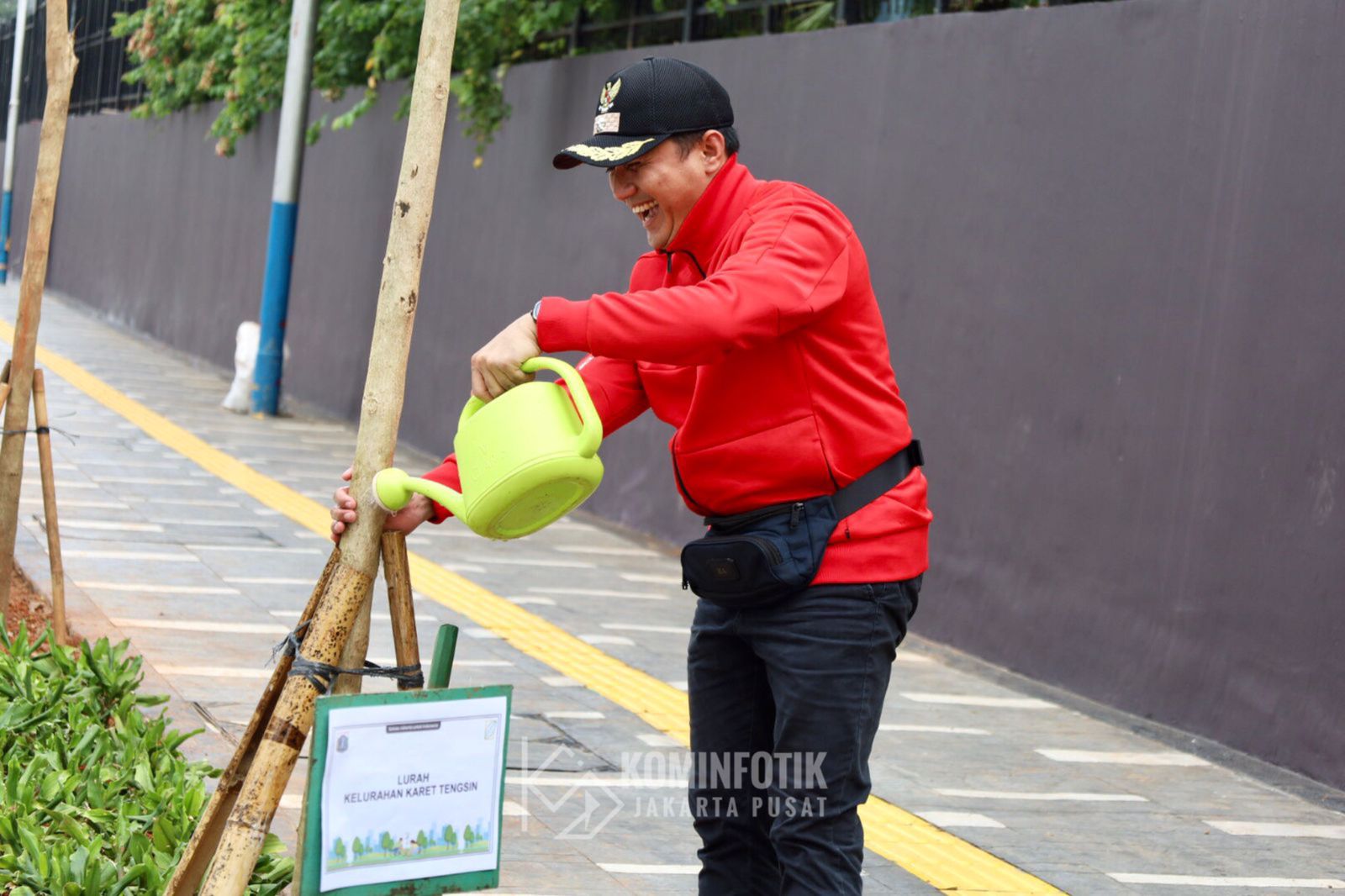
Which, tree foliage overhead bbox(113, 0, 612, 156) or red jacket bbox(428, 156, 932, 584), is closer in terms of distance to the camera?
red jacket bbox(428, 156, 932, 584)

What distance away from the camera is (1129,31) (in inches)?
270

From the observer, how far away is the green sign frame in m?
2.64

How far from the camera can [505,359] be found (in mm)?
2615

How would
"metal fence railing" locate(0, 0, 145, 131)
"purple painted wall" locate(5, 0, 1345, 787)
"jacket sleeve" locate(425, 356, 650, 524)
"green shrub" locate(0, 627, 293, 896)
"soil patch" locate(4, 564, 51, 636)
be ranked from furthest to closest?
"metal fence railing" locate(0, 0, 145, 131) < "soil patch" locate(4, 564, 51, 636) < "purple painted wall" locate(5, 0, 1345, 787) < "green shrub" locate(0, 627, 293, 896) < "jacket sleeve" locate(425, 356, 650, 524)

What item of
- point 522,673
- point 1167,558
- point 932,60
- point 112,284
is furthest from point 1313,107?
point 112,284

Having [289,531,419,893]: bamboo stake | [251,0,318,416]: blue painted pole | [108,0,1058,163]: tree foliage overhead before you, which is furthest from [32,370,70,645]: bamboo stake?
[251,0,318,416]: blue painted pole

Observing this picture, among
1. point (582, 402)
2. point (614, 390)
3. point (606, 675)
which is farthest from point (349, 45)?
point (582, 402)

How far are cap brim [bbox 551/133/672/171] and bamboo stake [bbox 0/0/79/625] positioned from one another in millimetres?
2992

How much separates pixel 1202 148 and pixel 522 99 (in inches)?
263

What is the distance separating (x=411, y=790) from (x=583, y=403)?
2.20 feet

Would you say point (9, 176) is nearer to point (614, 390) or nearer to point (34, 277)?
point (34, 277)

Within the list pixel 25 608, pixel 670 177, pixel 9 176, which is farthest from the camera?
pixel 9 176

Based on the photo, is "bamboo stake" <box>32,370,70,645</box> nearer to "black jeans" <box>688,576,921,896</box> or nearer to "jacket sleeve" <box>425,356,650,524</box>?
"jacket sleeve" <box>425,356,650,524</box>

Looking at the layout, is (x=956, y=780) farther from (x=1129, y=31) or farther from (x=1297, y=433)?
(x=1129, y=31)
